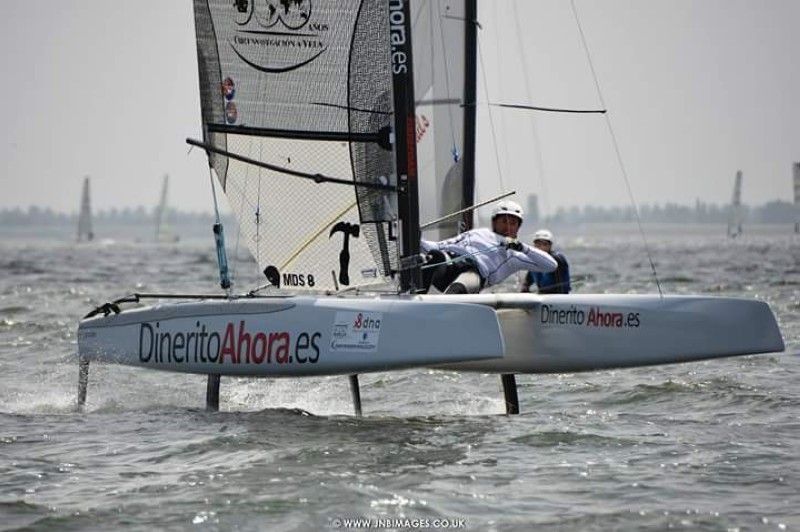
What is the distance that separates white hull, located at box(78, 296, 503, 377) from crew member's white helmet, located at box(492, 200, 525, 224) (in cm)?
153

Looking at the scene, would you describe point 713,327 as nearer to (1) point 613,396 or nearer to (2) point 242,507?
(1) point 613,396

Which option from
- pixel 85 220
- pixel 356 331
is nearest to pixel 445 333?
pixel 356 331

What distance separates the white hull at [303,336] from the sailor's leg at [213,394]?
157mm

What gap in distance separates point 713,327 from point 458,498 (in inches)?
112

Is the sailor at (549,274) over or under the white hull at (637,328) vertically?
over

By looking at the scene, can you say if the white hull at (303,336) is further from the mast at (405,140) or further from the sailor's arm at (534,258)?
the sailor's arm at (534,258)

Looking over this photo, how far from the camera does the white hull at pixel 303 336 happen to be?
7965mm

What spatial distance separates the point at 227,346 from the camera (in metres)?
8.64

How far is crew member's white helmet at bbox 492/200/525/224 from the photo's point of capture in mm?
9635

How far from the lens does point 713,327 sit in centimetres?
858

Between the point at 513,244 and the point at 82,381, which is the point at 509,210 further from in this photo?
the point at 82,381

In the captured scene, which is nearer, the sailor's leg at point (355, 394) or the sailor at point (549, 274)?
the sailor's leg at point (355, 394)

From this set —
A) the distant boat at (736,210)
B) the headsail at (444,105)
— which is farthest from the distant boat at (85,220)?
the headsail at (444,105)

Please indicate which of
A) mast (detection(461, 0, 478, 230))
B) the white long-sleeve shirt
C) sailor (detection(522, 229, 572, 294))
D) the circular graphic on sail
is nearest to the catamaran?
the circular graphic on sail
